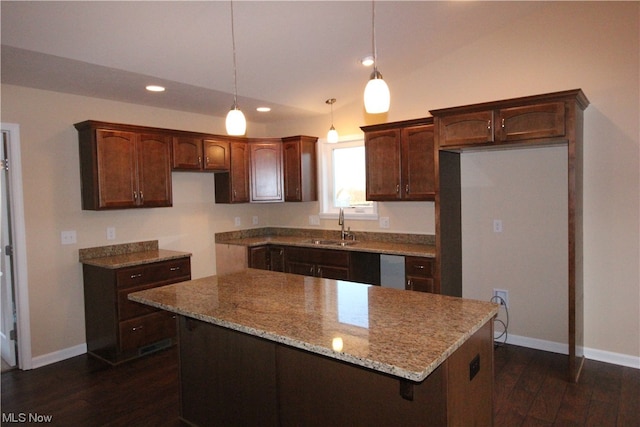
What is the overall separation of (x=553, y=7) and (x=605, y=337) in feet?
9.26

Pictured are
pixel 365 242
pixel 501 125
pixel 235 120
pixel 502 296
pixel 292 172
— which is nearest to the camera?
pixel 235 120

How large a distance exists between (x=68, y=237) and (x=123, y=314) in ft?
3.01

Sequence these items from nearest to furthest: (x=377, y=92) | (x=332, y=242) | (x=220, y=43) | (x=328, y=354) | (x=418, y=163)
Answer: (x=328, y=354) → (x=377, y=92) → (x=220, y=43) → (x=418, y=163) → (x=332, y=242)

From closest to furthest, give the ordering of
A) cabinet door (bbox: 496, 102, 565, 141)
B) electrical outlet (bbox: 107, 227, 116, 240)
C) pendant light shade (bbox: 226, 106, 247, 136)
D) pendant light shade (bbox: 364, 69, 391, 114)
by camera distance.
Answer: pendant light shade (bbox: 364, 69, 391, 114) → pendant light shade (bbox: 226, 106, 247, 136) → cabinet door (bbox: 496, 102, 565, 141) → electrical outlet (bbox: 107, 227, 116, 240)

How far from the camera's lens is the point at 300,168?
513 cm

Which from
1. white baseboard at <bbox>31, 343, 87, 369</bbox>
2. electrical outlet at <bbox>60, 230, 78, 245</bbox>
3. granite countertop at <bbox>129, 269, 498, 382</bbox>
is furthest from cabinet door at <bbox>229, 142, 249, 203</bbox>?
granite countertop at <bbox>129, 269, 498, 382</bbox>

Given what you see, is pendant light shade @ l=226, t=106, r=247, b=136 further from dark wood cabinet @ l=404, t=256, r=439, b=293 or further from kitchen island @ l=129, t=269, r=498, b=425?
dark wood cabinet @ l=404, t=256, r=439, b=293

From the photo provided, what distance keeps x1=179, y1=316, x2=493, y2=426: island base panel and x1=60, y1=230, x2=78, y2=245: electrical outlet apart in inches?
77.9

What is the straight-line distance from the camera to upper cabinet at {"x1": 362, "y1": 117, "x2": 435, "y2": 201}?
160 inches

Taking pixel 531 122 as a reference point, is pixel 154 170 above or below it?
below

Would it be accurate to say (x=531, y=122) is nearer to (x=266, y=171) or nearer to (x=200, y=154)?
(x=266, y=171)

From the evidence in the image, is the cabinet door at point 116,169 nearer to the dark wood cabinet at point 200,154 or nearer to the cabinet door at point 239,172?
the dark wood cabinet at point 200,154

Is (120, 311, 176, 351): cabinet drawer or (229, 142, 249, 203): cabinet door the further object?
(229, 142, 249, 203): cabinet door

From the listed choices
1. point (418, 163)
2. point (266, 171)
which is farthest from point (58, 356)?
point (418, 163)
